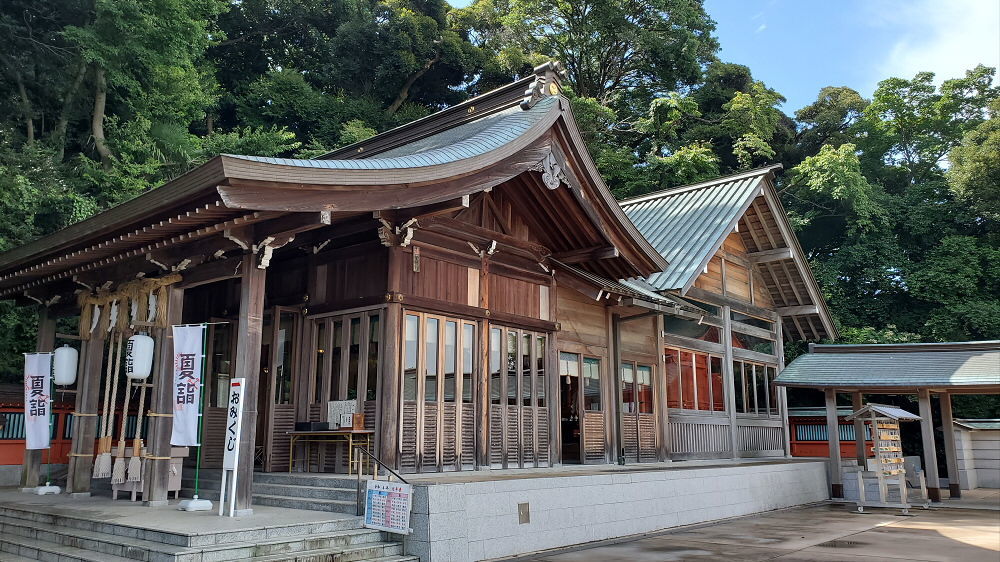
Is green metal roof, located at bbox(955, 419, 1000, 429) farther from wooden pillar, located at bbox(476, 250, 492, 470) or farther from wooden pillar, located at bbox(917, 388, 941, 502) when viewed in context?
wooden pillar, located at bbox(476, 250, 492, 470)

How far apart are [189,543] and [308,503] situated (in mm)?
2328

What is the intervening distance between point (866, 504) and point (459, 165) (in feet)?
36.4

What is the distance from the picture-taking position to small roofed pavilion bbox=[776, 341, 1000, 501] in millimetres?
14359

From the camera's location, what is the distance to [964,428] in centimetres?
2003

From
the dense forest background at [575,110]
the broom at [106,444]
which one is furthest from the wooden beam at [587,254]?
the dense forest background at [575,110]

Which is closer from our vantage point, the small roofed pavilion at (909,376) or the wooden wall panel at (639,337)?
the small roofed pavilion at (909,376)

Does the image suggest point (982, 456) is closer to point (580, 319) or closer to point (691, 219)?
point (691, 219)

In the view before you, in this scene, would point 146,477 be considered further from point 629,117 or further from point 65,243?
point 629,117

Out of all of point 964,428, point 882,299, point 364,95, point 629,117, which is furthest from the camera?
point 629,117

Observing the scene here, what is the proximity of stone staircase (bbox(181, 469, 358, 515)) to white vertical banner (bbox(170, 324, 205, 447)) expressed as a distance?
142cm

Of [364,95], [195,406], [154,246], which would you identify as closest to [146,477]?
[195,406]

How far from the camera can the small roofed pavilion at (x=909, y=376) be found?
47.1 feet

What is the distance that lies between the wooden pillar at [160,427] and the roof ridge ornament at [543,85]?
6312 mm

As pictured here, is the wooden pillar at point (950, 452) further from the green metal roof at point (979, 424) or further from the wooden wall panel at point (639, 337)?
the wooden wall panel at point (639, 337)
